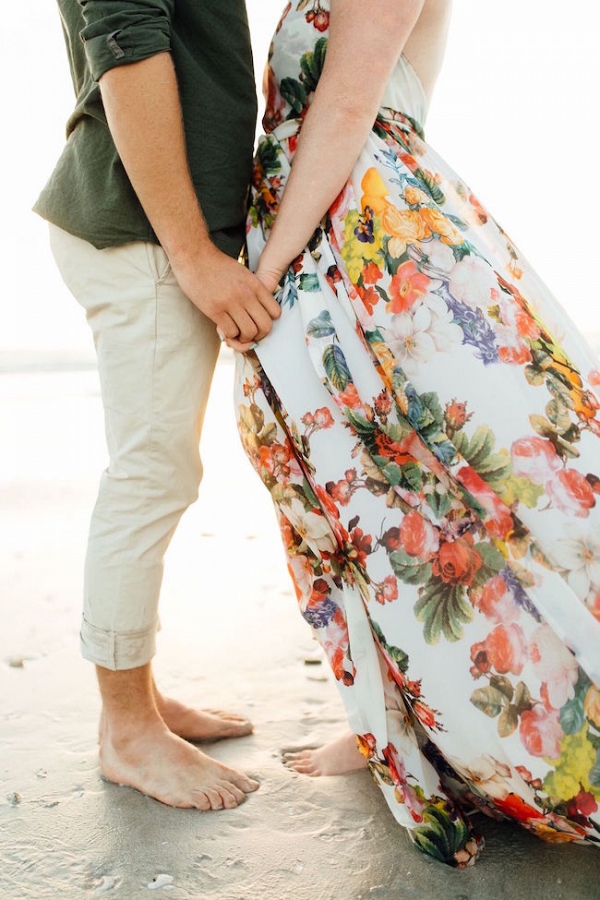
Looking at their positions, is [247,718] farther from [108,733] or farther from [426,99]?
[426,99]

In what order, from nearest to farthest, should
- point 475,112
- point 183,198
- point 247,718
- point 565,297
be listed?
point 183,198 → point 247,718 → point 565,297 → point 475,112

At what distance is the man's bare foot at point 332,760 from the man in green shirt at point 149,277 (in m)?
0.13

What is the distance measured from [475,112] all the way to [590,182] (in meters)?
1.43

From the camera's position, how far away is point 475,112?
9.07 m

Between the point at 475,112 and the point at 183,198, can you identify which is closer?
the point at 183,198

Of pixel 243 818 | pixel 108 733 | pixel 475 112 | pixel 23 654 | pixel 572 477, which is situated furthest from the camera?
pixel 475 112

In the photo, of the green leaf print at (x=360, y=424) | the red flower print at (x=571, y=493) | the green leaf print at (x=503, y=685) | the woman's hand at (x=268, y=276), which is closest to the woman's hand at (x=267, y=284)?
the woman's hand at (x=268, y=276)

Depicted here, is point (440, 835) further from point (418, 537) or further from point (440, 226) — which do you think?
point (440, 226)

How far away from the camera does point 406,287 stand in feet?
4.46

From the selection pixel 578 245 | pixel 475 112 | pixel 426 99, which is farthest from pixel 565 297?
pixel 426 99

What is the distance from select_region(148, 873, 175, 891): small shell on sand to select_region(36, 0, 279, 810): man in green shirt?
0.65 ft

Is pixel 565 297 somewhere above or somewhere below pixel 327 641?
below

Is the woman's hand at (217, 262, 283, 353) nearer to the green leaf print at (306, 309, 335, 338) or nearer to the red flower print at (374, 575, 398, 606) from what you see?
the green leaf print at (306, 309, 335, 338)

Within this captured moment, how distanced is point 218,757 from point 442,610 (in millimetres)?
678
